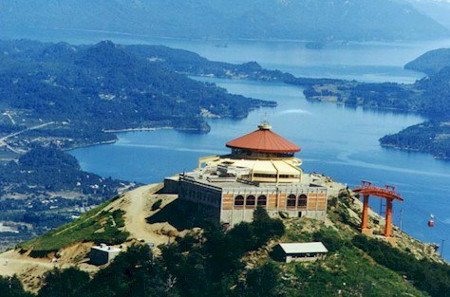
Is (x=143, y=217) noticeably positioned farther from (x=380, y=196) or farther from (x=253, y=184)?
(x=380, y=196)

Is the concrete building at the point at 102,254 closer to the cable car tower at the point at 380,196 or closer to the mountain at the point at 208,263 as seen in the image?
the mountain at the point at 208,263

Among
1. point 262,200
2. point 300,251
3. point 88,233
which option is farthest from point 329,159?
point 300,251

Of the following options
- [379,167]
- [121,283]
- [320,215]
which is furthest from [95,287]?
[379,167]

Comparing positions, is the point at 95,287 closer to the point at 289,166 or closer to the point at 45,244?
the point at 45,244

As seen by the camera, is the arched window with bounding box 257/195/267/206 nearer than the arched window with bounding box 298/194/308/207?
Yes

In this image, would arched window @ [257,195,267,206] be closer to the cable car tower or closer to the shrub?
the shrub

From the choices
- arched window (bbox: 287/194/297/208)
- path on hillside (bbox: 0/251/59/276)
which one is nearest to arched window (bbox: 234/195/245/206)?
arched window (bbox: 287/194/297/208)
